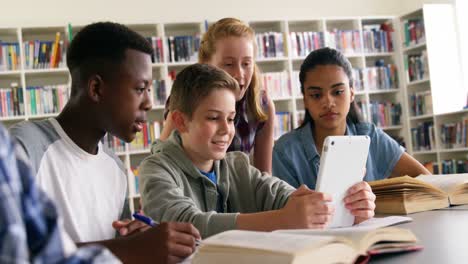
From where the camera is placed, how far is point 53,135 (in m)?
1.34

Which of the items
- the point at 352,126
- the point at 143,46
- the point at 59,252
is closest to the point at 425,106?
the point at 352,126

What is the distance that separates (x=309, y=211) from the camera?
4.07 ft

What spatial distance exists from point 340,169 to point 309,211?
0.49 ft

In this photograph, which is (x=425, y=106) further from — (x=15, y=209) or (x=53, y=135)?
(x=15, y=209)

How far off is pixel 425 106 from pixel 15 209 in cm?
639

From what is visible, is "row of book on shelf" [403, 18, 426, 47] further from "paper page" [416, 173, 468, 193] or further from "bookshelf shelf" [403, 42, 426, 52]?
"paper page" [416, 173, 468, 193]

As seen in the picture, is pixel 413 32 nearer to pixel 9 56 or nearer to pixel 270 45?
pixel 270 45

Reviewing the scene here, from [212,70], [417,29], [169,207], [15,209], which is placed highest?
[417,29]

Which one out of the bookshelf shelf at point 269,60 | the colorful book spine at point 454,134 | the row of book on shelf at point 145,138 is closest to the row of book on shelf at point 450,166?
the colorful book spine at point 454,134

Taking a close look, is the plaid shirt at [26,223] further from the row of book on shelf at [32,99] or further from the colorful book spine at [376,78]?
the colorful book spine at [376,78]

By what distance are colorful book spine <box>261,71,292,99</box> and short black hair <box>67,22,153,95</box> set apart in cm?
465

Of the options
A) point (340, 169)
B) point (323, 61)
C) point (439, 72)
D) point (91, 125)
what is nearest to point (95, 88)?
point (91, 125)

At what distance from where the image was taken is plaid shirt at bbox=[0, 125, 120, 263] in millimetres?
353

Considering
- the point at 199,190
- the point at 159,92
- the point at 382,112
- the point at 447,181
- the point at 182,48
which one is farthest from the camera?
the point at 382,112
